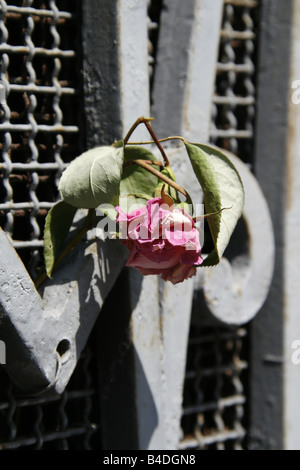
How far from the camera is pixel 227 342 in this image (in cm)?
126

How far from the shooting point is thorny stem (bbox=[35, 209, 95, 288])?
930 mm

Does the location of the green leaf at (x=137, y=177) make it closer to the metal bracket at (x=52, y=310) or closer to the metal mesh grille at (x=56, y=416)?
the metal bracket at (x=52, y=310)

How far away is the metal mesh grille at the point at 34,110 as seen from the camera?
935mm

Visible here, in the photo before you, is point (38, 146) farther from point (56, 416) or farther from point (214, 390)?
point (214, 390)

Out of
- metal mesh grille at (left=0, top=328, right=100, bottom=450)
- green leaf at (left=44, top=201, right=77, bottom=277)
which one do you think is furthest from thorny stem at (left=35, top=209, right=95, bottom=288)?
metal mesh grille at (left=0, top=328, right=100, bottom=450)

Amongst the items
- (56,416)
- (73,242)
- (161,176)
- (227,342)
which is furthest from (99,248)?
(227,342)

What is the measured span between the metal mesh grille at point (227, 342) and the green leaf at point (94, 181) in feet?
1.21

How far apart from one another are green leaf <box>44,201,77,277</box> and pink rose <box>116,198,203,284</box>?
0.10 m

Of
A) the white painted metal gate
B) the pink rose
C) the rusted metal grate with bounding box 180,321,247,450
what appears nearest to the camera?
the pink rose

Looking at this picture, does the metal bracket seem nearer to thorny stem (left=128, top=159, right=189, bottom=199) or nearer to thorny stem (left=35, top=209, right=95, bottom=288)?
thorny stem (left=35, top=209, right=95, bottom=288)

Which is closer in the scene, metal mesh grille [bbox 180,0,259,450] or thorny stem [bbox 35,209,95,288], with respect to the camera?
thorny stem [bbox 35,209,95,288]

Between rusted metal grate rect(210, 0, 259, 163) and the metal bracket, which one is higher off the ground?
rusted metal grate rect(210, 0, 259, 163)

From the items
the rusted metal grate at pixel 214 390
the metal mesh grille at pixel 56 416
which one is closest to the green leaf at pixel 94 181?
the metal mesh grille at pixel 56 416
